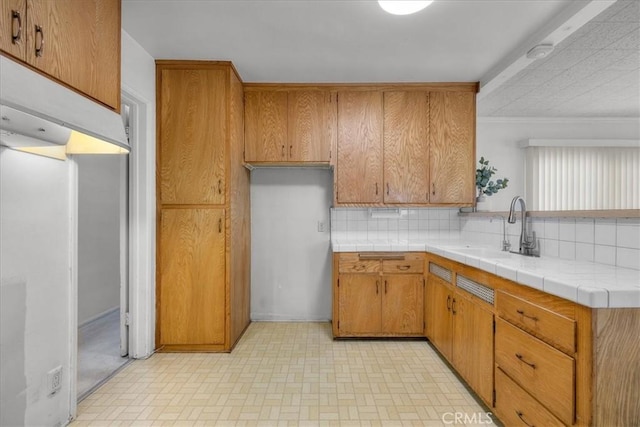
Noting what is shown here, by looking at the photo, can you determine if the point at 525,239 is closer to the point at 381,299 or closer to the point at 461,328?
the point at 461,328

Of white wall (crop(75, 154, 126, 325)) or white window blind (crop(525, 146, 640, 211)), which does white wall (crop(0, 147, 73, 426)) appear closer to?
white wall (crop(75, 154, 126, 325))

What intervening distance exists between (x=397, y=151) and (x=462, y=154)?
637mm

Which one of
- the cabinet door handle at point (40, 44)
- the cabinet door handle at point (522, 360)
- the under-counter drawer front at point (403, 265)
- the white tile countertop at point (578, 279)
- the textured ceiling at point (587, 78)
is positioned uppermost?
the textured ceiling at point (587, 78)

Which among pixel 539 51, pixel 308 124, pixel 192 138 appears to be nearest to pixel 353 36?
pixel 308 124

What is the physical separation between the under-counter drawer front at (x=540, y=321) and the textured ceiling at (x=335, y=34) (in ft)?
5.64

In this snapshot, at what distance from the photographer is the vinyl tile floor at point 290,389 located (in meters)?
1.83

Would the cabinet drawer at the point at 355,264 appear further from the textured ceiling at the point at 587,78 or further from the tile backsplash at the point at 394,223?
the textured ceiling at the point at 587,78

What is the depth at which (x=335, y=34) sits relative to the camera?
7.31ft

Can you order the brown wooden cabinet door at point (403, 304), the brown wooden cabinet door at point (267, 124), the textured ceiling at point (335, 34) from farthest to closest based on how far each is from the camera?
the brown wooden cabinet door at point (267, 124) < the brown wooden cabinet door at point (403, 304) < the textured ceiling at point (335, 34)

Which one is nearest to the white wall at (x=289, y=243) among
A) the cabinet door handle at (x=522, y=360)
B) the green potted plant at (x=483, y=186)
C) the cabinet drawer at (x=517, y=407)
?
the green potted plant at (x=483, y=186)

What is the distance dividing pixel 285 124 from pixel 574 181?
142 inches

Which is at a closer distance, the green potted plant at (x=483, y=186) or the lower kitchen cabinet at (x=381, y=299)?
the lower kitchen cabinet at (x=381, y=299)

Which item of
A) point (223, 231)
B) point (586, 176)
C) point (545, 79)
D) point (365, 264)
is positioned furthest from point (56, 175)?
point (586, 176)

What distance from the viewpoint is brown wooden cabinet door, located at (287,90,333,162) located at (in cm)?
308
